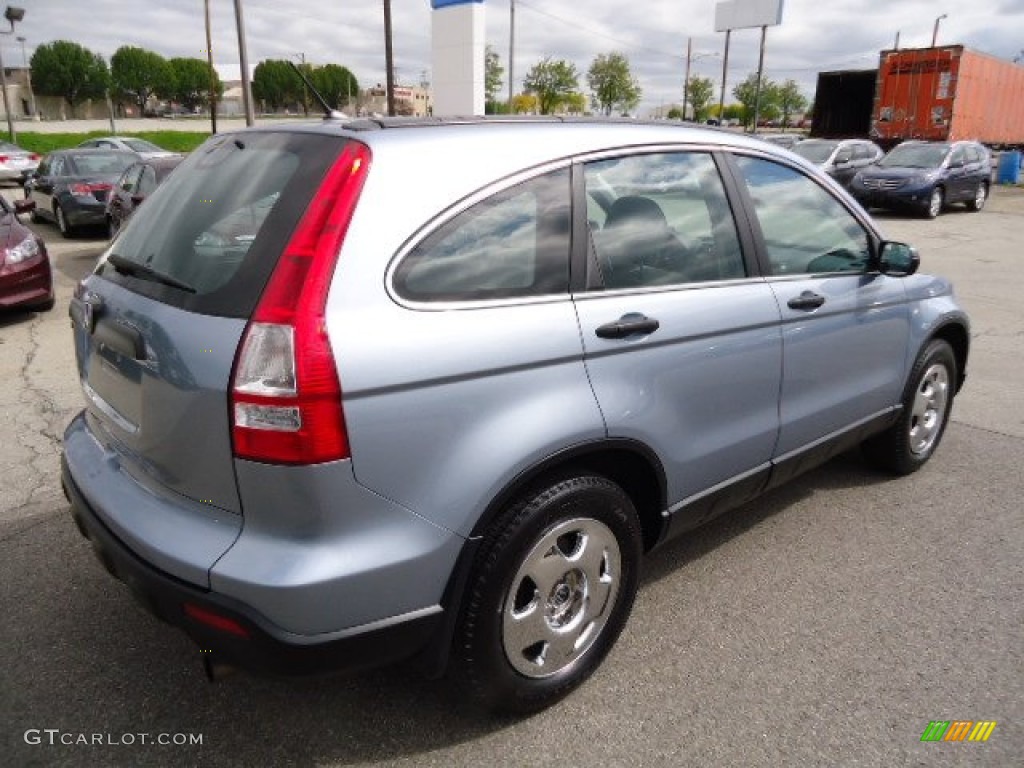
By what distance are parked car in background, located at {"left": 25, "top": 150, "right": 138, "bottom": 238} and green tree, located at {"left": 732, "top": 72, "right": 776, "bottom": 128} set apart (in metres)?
69.9

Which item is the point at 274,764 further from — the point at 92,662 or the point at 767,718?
the point at 767,718

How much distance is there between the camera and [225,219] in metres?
2.21

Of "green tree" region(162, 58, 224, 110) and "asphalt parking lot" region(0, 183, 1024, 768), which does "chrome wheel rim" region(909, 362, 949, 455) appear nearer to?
"asphalt parking lot" region(0, 183, 1024, 768)

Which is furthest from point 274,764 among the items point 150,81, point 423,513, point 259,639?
point 150,81

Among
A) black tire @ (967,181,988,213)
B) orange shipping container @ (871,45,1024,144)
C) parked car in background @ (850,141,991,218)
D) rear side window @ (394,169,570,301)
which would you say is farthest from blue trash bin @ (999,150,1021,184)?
rear side window @ (394,169,570,301)

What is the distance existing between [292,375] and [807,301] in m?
2.11

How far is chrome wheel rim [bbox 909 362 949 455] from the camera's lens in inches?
160

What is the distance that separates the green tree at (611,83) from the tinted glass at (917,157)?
170ft

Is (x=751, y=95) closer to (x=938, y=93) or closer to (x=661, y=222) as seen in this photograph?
(x=938, y=93)

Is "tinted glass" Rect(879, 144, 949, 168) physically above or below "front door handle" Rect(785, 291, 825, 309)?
above

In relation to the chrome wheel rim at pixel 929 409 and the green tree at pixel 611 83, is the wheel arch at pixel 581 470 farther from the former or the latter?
the green tree at pixel 611 83

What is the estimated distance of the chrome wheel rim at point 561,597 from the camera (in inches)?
88.3

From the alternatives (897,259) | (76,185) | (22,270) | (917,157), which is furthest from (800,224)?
(917,157)

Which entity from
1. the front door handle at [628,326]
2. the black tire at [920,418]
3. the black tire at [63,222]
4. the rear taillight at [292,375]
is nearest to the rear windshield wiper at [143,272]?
the rear taillight at [292,375]
